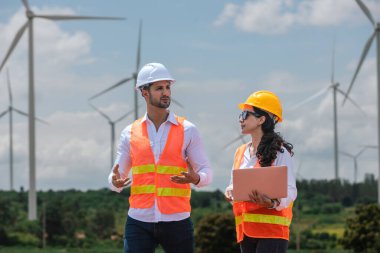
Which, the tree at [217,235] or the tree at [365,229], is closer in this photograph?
the tree at [365,229]

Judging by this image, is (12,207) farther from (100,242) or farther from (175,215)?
(175,215)

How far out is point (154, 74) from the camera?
Result: 984 cm

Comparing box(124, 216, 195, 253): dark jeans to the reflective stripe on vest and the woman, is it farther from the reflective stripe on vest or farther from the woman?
the reflective stripe on vest

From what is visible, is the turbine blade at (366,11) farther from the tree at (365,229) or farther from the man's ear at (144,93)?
the man's ear at (144,93)

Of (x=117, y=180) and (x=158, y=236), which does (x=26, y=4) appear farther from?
(x=158, y=236)

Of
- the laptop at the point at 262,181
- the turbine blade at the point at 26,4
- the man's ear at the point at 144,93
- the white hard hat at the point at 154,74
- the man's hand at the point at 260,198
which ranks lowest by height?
the man's hand at the point at 260,198

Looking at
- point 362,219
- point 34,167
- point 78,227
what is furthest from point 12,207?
point 362,219

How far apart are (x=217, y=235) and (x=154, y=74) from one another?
5540 centimetres

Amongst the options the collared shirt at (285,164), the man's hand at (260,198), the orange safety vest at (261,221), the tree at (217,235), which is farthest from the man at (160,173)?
the tree at (217,235)

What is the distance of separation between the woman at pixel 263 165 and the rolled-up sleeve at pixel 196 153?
1.07ft

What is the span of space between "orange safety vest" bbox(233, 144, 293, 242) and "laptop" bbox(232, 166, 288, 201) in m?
0.26

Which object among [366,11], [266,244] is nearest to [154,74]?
[266,244]

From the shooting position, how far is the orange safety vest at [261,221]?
9156mm

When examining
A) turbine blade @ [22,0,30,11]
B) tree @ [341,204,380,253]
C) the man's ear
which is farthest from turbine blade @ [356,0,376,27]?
the man's ear
